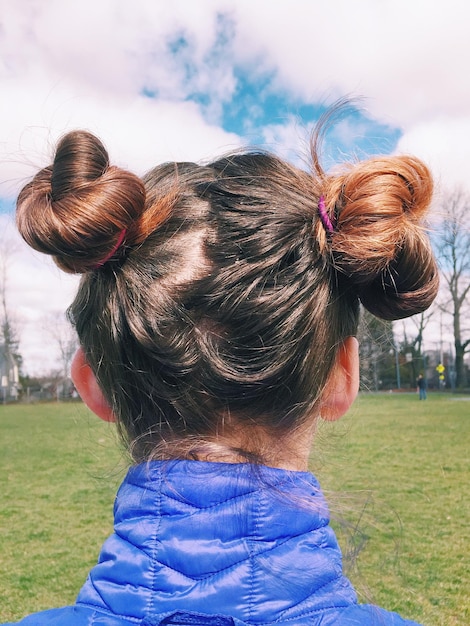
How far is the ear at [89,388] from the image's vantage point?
4.50 feet

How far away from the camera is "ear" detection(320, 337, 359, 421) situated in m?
1.30

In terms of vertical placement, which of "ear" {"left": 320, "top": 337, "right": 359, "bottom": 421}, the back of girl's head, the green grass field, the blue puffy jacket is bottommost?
the green grass field

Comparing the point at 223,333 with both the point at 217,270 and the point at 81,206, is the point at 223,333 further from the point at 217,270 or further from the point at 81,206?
the point at 81,206

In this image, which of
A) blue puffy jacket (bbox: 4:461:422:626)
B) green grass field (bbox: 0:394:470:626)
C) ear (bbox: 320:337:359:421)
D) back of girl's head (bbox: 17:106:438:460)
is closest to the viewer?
blue puffy jacket (bbox: 4:461:422:626)

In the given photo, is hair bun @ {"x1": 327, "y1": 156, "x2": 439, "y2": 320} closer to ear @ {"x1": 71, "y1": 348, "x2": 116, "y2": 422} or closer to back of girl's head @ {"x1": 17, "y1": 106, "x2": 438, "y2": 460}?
back of girl's head @ {"x1": 17, "y1": 106, "x2": 438, "y2": 460}

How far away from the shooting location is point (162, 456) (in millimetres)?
1153

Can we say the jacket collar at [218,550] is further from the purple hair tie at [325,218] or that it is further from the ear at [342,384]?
the purple hair tie at [325,218]

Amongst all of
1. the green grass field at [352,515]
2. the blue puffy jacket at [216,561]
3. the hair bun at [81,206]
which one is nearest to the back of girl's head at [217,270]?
the hair bun at [81,206]

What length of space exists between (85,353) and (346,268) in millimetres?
594

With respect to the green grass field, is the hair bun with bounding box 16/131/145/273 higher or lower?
higher

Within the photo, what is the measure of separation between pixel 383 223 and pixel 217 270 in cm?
34

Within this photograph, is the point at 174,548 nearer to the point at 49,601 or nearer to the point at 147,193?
the point at 147,193

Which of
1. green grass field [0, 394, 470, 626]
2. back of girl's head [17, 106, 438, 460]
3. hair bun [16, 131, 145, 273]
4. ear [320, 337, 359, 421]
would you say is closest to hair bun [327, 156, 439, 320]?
back of girl's head [17, 106, 438, 460]

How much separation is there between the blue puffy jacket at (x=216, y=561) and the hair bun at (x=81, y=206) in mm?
438
